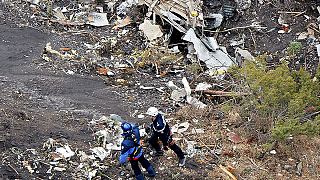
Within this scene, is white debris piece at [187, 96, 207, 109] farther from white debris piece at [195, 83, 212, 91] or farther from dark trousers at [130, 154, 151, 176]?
dark trousers at [130, 154, 151, 176]

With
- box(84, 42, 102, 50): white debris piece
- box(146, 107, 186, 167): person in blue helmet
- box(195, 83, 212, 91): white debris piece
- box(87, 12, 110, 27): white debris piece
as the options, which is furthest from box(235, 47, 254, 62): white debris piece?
box(146, 107, 186, 167): person in blue helmet

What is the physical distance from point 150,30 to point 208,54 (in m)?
1.66

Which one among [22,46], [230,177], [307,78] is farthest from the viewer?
[22,46]

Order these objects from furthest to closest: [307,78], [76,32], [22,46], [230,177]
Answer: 1. [76,32]
2. [22,46]
3. [307,78]
4. [230,177]

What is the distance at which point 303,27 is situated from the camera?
43.3ft

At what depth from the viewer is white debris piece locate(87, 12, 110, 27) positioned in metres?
13.7

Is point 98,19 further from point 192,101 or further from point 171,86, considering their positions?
point 192,101

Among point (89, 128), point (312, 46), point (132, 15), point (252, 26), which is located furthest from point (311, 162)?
point (132, 15)

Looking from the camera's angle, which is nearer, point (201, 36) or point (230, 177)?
point (230, 177)

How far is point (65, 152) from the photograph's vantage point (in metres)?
8.21

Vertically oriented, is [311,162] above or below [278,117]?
below

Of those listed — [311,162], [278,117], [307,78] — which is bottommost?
[311,162]

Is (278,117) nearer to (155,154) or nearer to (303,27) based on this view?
(155,154)

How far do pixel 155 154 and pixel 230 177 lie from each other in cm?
132
